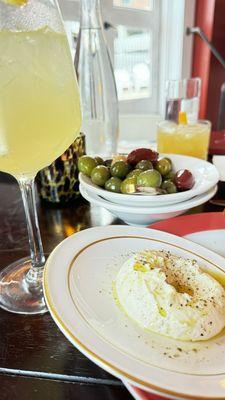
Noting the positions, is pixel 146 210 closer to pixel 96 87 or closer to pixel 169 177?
pixel 169 177

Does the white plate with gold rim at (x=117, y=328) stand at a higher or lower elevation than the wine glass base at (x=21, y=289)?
higher

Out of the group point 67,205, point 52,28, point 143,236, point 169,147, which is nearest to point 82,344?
point 143,236

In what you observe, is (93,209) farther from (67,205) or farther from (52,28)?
(52,28)

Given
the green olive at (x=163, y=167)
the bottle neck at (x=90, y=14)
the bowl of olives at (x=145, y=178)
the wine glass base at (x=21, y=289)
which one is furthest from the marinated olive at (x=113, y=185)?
the bottle neck at (x=90, y=14)

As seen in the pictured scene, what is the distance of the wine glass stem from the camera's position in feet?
1.68

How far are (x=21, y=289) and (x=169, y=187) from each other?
13.6 inches

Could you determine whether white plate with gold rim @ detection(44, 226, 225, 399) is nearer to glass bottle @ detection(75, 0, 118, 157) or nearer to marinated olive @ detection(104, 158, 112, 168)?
marinated olive @ detection(104, 158, 112, 168)

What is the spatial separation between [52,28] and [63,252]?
1.02 ft

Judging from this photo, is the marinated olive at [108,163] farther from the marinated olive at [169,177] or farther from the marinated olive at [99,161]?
the marinated olive at [169,177]

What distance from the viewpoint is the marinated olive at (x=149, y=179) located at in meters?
0.64

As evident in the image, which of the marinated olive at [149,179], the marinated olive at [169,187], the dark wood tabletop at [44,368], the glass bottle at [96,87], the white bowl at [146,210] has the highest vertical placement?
the glass bottle at [96,87]

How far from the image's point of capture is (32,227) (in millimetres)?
523

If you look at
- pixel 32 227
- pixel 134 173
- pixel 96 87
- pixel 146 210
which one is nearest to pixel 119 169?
pixel 134 173

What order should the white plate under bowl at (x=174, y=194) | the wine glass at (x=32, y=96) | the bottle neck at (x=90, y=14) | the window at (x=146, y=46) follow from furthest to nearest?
the window at (x=146, y=46), the bottle neck at (x=90, y=14), the white plate under bowl at (x=174, y=194), the wine glass at (x=32, y=96)
